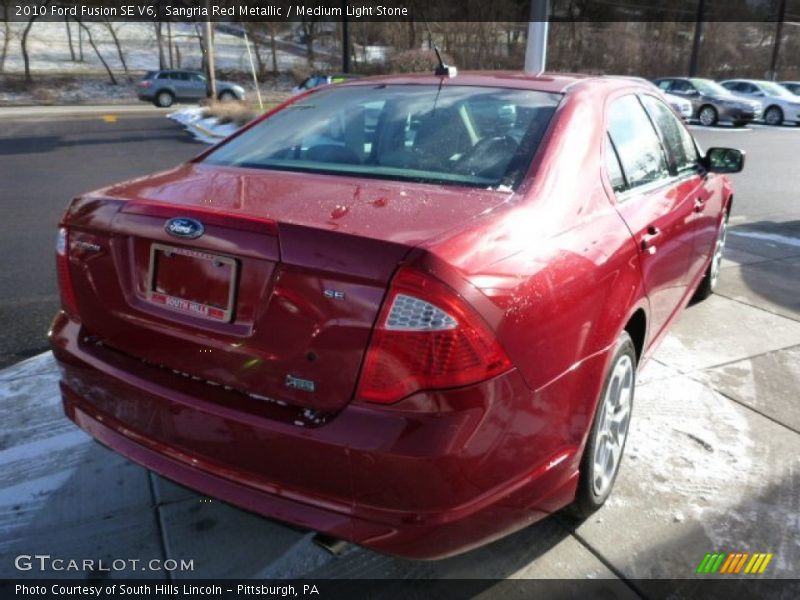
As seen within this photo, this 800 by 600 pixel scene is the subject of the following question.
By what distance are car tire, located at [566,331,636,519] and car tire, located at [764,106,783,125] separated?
26358 mm

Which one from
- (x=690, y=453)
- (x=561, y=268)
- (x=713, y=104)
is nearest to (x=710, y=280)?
(x=690, y=453)

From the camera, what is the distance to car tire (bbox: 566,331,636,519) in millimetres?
2354

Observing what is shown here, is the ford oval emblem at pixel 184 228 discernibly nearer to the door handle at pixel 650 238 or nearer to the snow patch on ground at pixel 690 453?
the door handle at pixel 650 238

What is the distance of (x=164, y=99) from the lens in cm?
2961

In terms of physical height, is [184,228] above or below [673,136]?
below

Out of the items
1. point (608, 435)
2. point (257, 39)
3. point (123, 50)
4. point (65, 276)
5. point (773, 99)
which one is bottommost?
point (608, 435)

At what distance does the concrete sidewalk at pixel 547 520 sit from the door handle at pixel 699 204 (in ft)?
3.08

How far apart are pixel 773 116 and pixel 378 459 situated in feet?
92.2

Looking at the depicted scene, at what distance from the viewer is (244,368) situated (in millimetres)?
1930

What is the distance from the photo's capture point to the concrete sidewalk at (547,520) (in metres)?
2.38

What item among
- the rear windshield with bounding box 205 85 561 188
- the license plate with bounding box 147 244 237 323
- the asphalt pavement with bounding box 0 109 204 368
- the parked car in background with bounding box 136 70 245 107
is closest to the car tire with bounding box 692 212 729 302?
the rear windshield with bounding box 205 85 561 188

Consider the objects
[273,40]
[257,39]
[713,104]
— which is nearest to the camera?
[713,104]

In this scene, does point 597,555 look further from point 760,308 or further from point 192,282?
point 760,308

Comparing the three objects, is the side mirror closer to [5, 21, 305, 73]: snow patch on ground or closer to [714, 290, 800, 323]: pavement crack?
[714, 290, 800, 323]: pavement crack
